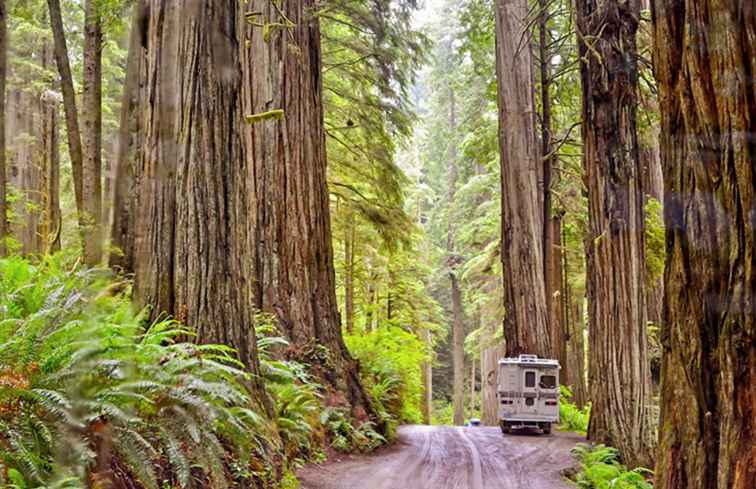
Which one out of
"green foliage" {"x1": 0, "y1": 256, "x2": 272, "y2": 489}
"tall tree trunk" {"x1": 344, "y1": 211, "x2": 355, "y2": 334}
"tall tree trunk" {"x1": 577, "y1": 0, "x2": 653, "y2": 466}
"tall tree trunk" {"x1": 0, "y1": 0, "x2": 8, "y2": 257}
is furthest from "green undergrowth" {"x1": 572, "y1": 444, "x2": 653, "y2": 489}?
"tall tree trunk" {"x1": 344, "y1": 211, "x2": 355, "y2": 334}

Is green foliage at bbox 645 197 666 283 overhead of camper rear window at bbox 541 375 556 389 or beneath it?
overhead

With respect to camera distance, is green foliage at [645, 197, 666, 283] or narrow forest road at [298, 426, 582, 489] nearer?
narrow forest road at [298, 426, 582, 489]

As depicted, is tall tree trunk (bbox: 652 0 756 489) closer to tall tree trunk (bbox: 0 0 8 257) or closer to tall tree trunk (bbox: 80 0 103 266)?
tall tree trunk (bbox: 0 0 8 257)

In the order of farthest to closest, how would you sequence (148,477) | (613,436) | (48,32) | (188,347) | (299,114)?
(48,32), (299,114), (613,436), (188,347), (148,477)

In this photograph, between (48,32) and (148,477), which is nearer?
(148,477)

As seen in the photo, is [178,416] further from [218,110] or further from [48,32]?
[48,32]

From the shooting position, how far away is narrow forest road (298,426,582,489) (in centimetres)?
749

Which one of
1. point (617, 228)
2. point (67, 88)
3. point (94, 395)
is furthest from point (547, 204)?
point (94, 395)

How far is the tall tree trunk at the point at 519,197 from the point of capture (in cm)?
1555

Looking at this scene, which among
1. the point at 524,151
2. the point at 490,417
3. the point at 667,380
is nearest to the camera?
the point at 667,380

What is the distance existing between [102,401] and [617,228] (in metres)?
7.68

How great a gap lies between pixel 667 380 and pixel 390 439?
7683 mm

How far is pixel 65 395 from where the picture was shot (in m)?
4.08

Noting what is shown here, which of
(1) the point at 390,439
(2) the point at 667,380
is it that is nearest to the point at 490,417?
(1) the point at 390,439
